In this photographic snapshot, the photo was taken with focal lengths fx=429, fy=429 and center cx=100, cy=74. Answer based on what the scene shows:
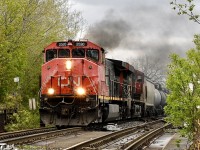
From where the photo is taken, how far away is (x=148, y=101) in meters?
36.7

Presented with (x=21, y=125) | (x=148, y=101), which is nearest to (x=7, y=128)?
(x=21, y=125)

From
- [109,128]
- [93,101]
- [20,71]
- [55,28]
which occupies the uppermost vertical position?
[55,28]

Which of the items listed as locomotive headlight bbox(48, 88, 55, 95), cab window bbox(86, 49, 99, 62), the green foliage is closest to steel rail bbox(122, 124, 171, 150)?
cab window bbox(86, 49, 99, 62)

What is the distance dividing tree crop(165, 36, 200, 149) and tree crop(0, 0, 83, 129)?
971cm

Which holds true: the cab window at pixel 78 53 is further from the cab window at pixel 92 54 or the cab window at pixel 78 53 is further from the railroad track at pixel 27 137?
the railroad track at pixel 27 137

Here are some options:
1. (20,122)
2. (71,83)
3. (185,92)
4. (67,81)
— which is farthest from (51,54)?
(185,92)

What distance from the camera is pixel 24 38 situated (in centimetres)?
2319

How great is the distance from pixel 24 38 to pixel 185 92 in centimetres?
1247

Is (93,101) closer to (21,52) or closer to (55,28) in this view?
(21,52)

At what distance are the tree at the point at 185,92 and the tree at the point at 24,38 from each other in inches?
382

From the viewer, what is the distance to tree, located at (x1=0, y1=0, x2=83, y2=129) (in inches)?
840

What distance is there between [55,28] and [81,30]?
9214mm

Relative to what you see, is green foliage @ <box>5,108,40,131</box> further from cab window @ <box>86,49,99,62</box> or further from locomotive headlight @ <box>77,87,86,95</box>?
cab window @ <box>86,49,99,62</box>

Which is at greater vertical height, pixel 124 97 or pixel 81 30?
pixel 81 30
